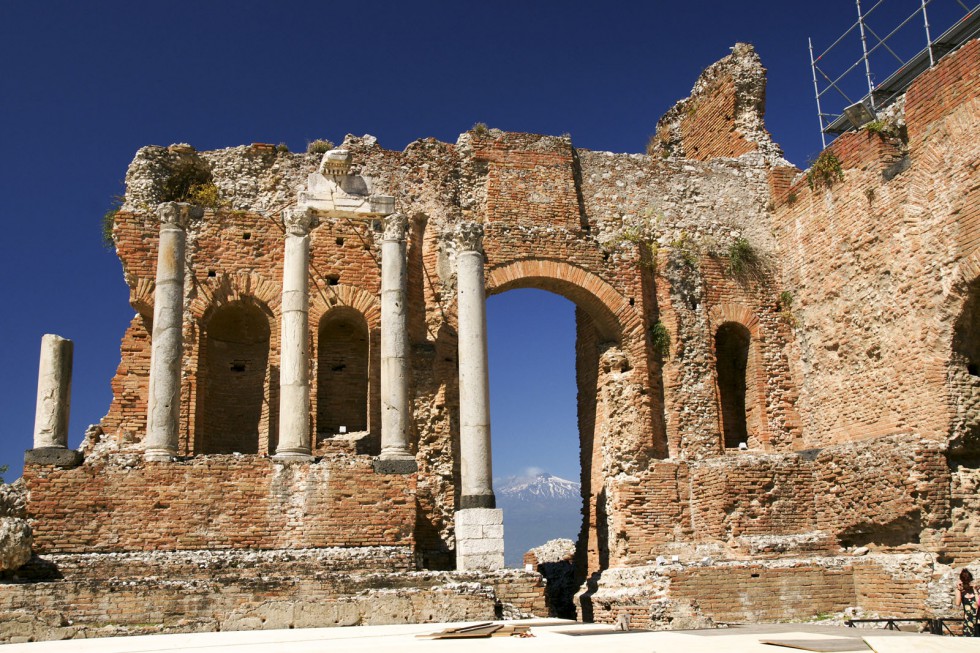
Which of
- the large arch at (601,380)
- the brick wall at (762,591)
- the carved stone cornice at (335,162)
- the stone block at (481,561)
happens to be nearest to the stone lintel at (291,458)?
the stone block at (481,561)

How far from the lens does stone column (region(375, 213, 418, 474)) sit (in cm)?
1611

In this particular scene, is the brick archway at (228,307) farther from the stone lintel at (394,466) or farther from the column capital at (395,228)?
the stone lintel at (394,466)

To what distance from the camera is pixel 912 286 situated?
16250 millimetres

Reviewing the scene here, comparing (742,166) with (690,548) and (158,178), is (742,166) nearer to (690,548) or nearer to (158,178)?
(690,548)

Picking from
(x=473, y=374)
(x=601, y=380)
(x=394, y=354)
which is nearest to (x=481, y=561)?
(x=473, y=374)

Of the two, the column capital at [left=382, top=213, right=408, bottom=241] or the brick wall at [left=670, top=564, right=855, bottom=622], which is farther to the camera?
the column capital at [left=382, top=213, right=408, bottom=241]

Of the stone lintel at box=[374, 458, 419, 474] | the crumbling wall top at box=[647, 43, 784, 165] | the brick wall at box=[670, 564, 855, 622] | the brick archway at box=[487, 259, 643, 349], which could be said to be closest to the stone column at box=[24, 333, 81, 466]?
the stone lintel at box=[374, 458, 419, 474]

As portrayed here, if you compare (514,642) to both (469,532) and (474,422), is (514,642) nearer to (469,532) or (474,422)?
(469,532)

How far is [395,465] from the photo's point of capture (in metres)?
15.8

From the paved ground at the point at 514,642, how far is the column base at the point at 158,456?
3.70 m

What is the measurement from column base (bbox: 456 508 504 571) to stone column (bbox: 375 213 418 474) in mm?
1162

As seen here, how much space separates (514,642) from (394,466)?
237 inches

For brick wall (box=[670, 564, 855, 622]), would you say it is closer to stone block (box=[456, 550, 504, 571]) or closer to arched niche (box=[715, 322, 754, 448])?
stone block (box=[456, 550, 504, 571])

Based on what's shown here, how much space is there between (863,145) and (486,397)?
26.1ft
